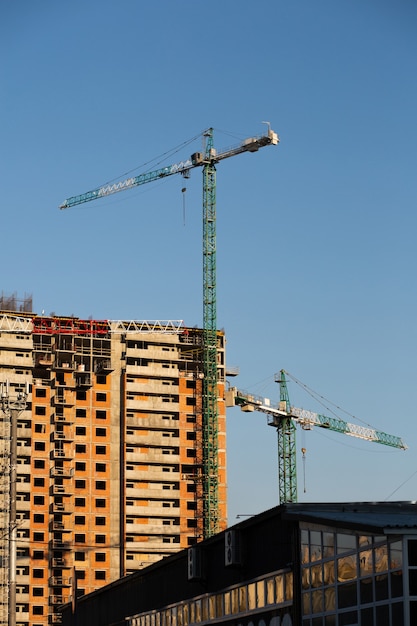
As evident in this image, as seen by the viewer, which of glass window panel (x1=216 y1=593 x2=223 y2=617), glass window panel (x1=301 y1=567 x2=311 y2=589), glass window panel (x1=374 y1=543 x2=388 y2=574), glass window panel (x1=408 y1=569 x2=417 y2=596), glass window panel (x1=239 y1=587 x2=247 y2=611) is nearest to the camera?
glass window panel (x1=408 y1=569 x2=417 y2=596)

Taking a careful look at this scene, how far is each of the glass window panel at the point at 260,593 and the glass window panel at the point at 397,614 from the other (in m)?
15.2

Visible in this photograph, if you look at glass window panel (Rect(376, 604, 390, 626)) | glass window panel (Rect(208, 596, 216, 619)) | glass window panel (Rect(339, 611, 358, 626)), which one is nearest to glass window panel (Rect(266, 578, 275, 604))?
glass window panel (Rect(339, 611, 358, 626))

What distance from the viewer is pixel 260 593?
64.4 metres

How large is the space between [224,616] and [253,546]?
6224 millimetres

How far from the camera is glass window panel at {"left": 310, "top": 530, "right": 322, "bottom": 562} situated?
56.5 metres

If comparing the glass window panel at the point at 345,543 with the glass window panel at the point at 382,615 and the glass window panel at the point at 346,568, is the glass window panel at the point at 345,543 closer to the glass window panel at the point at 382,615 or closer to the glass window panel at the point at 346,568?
the glass window panel at the point at 346,568

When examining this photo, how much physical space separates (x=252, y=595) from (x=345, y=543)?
13.1m

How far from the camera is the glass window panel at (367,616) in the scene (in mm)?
51000

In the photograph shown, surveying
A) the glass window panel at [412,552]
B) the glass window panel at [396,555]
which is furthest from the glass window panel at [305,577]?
the glass window panel at [412,552]

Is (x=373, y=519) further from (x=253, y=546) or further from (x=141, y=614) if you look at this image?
(x=141, y=614)

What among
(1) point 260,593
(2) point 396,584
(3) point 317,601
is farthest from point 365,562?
(1) point 260,593

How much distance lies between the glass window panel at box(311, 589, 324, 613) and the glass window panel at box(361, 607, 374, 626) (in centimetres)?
445

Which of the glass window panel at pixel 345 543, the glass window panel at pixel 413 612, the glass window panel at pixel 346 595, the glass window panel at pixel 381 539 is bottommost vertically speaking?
the glass window panel at pixel 413 612

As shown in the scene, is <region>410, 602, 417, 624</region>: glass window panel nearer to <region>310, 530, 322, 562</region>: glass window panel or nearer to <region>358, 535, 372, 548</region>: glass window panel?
<region>358, 535, 372, 548</region>: glass window panel
